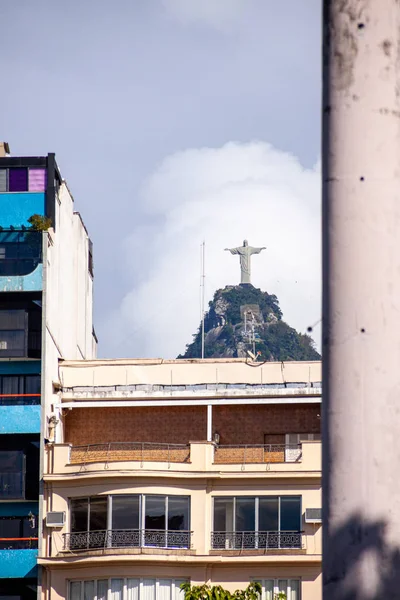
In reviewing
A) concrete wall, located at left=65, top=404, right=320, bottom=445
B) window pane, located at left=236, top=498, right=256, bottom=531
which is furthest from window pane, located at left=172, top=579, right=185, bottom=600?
concrete wall, located at left=65, top=404, right=320, bottom=445

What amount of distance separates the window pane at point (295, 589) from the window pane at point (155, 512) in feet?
16.9

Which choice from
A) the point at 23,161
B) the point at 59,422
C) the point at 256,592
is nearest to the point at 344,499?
the point at 256,592

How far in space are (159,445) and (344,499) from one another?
47.8 m

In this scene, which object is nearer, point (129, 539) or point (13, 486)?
point (129, 539)

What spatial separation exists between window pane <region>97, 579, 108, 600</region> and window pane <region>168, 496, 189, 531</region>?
317 cm

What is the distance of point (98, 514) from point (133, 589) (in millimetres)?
3097

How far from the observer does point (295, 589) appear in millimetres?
53375

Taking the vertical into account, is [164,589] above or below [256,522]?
below

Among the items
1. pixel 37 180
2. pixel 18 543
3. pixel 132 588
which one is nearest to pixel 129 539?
pixel 132 588

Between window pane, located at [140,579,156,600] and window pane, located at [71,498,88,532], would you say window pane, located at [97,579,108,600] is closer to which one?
window pane, located at [140,579,156,600]

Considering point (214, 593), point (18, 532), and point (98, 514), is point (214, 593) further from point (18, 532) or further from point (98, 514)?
point (18, 532)

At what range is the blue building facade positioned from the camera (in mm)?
54688

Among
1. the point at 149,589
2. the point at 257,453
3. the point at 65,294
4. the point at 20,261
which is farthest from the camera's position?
the point at 65,294

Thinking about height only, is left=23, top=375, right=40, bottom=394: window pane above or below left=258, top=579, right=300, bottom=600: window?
above
